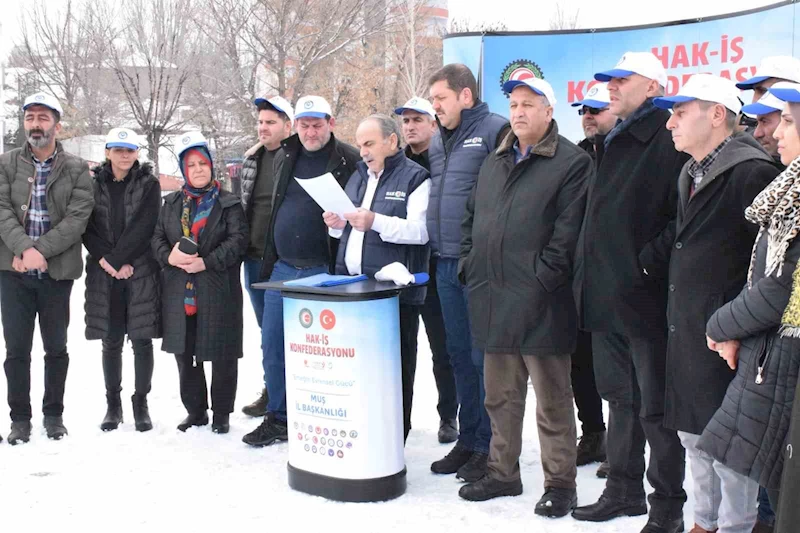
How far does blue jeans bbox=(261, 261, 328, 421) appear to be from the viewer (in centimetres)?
602

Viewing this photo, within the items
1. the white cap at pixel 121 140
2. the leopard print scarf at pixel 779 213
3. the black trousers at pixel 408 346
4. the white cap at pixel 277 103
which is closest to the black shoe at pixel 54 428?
the white cap at pixel 121 140

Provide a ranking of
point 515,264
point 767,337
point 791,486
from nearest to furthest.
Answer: point 791,486, point 767,337, point 515,264

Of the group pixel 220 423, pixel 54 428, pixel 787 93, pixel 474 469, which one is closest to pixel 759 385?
pixel 787 93

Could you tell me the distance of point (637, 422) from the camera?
4.48 meters

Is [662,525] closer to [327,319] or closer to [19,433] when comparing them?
[327,319]

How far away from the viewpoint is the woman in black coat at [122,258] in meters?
6.25

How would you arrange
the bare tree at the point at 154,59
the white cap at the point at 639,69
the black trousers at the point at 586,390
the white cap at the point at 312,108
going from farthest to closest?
the bare tree at the point at 154,59 → the white cap at the point at 312,108 → the black trousers at the point at 586,390 → the white cap at the point at 639,69

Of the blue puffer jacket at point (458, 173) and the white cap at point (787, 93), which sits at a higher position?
the white cap at point (787, 93)

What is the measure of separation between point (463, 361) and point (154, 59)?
23.8 m

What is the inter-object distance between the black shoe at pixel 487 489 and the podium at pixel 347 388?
1.25ft

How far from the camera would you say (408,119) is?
5.90m

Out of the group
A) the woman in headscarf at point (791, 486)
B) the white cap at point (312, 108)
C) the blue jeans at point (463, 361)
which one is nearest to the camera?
the woman in headscarf at point (791, 486)

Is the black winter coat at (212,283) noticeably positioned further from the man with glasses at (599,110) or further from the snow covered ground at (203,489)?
the man with glasses at (599,110)

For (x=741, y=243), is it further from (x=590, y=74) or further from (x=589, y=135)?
(x=590, y=74)
